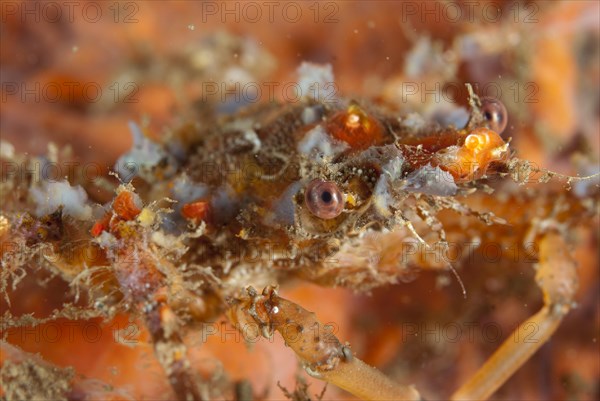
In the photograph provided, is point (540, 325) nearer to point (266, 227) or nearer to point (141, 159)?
point (266, 227)

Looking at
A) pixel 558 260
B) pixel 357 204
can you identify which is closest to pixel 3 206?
pixel 357 204

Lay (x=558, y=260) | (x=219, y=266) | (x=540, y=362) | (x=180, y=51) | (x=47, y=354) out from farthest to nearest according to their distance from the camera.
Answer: (x=180, y=51) < (x=540, y=362) < (x=558, y=260) < (x=219, y=266) < (x=47, y=354)

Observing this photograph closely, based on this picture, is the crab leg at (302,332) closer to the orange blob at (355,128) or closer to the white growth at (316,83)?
the orange blob at (355,128)

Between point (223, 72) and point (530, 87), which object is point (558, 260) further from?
point (223, 72)

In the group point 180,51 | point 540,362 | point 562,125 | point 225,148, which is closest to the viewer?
point 225,148

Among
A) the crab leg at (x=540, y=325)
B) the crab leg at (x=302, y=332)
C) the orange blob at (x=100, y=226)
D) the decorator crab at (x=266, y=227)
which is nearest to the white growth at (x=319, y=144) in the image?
the decorator crab at (x=266, y=227)

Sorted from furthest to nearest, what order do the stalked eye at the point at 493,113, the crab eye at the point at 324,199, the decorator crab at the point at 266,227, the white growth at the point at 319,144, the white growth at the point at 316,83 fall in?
the white growth at the point at 316,83 → the stalked eye at the point at 493,113 → the white growth at the point at 319,144 → the decorator crab at the point at 266,227 → the crab eye at the point at 324,199
